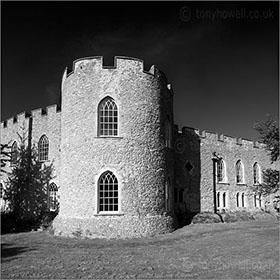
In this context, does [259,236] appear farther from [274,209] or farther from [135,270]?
[274,209]

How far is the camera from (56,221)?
17141mm

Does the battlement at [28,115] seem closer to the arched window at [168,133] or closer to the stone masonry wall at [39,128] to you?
the stone masonry wall at [39,128]

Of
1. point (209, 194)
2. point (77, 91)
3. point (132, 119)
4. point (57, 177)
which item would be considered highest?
point (77, 91)

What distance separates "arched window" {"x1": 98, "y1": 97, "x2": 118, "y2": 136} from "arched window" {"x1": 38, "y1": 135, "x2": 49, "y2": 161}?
7.85m

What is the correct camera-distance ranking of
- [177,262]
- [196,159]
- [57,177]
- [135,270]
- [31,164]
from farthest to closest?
[196,159], [31,164], [57,177], [177,262], [135,270]

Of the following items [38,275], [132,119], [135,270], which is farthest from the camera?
[132,119]

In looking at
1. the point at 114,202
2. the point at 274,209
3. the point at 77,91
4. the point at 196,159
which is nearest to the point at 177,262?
the point at 114,202

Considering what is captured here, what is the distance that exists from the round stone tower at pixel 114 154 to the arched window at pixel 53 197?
437 cm

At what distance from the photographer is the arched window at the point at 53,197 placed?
21266 millimetres

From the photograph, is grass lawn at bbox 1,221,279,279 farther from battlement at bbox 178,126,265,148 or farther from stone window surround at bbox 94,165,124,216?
battlement at bbox 178,126,265,148

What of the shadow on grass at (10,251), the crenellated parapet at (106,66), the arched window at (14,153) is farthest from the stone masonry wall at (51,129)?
the shadow on grass at (10,251)

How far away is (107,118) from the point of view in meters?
16.9

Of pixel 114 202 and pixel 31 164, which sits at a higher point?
pixel 31 164

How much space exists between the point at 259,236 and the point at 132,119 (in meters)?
9.17
